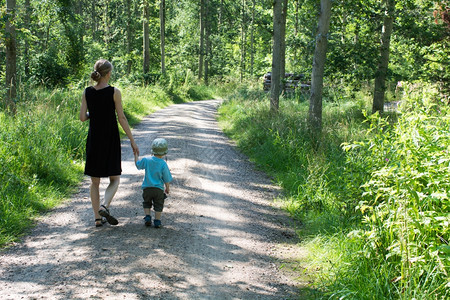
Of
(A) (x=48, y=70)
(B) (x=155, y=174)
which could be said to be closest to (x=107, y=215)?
(B) (x=155, y=174)

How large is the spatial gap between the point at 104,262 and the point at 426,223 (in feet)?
10.9

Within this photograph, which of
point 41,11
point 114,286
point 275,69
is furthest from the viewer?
point 275,69

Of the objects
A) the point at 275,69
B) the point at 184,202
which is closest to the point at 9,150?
the point at 184,202

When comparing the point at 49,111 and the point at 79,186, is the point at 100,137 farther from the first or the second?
the point at 49,111

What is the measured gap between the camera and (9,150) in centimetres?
716

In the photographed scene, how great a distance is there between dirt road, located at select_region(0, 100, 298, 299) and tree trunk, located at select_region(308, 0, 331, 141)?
2.72 meters

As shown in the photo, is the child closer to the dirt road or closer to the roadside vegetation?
the dirt road

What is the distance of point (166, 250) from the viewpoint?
5051mm

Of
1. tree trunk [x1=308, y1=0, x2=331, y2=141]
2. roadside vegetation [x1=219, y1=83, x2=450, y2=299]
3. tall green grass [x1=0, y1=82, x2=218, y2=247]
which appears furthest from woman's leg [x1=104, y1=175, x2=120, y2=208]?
tree trunk [x1=308, y1=0, x2=331, y2=141]

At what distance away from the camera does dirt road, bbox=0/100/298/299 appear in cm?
416

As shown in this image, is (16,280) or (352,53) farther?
(352,53)

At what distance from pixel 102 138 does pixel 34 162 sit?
2.68m

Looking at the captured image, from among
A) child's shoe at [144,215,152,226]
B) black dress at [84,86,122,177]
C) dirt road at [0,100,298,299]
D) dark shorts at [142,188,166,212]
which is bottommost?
dirt road at [0,100,298,299]

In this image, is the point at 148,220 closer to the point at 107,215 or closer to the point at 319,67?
the point at 107,215
